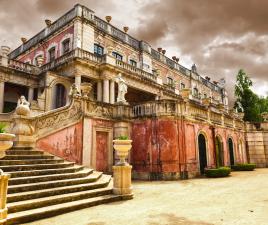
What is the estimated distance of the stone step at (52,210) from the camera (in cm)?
477

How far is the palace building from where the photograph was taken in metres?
11.1

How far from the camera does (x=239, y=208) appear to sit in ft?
19.5

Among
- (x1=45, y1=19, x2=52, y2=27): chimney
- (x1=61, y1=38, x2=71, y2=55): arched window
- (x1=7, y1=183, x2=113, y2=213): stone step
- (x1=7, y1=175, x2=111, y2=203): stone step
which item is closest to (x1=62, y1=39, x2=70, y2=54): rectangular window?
(x1=61, y1=38, x2=71, y2=55): arched window

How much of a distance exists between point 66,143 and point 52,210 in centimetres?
533

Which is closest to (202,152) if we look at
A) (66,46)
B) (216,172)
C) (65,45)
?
(216,172)

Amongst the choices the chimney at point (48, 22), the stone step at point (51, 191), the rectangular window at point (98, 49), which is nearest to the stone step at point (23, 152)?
the stone step at point (51, 191)

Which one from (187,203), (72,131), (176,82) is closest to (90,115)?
(72,131)

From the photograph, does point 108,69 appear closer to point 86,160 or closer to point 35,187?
point 86,160

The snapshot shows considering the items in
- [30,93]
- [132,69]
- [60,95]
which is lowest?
[60,95]

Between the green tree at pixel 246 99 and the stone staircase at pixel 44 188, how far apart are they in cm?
2547

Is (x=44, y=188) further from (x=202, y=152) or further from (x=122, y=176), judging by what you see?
(x=202, y=152)

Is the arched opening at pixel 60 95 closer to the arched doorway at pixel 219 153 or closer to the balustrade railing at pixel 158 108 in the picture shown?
the balustrade railing at pixel 158 108

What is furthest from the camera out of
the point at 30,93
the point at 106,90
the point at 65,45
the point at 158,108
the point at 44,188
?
the point at 65,45

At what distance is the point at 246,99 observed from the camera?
28828 millimetres
